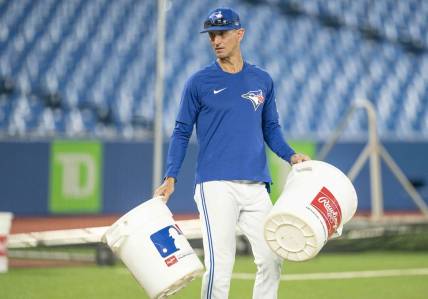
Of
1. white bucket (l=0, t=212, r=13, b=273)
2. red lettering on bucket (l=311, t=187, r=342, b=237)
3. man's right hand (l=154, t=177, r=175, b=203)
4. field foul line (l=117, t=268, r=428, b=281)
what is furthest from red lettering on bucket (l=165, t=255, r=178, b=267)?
white bucket (l=0, t=212, r=13, b=273)

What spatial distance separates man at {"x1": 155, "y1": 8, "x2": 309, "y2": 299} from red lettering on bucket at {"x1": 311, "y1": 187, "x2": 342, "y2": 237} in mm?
327

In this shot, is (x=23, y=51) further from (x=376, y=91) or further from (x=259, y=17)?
(x=376, y=91)

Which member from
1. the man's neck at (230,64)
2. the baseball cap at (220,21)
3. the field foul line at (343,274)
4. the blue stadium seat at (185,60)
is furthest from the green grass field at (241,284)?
the blue stadium seat at (185,60)

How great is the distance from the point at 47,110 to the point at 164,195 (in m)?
10.3

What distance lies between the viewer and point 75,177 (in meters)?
12.6

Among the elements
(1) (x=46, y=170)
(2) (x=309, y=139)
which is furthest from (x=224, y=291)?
(2) (x=309, y=139)

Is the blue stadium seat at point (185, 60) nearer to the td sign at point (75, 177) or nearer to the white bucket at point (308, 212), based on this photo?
the td sign at point (75, 177)

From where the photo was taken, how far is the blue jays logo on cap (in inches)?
179

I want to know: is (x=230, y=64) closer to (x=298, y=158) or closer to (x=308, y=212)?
(x=298, y=158)

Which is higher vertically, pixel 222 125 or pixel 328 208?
pixel 222 125

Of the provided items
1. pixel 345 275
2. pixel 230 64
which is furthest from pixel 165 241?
pixel 345 275

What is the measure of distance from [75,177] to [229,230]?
828 centimetres

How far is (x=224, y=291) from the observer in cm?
451

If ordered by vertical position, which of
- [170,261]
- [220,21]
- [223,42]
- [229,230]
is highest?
[220,21]
